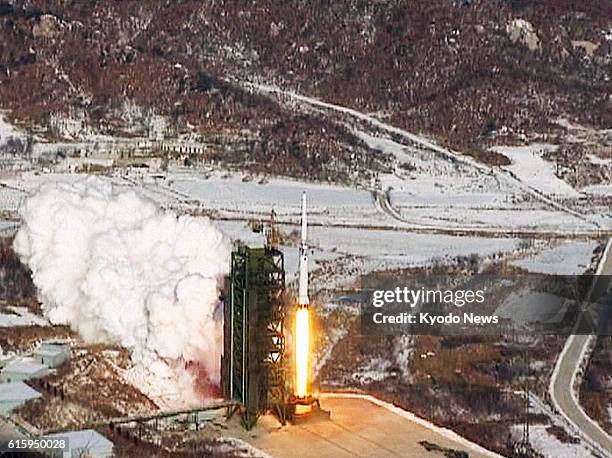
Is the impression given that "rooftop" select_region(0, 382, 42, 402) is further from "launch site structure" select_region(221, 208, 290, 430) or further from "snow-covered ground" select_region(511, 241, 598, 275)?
"snow-covered ground" select_region(511, 241, 598, 275)

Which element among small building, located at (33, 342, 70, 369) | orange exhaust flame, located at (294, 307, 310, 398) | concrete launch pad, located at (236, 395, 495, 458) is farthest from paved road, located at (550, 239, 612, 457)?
small building, located at (33, 342, 70, 369)

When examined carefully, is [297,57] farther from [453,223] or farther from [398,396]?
[398,396]

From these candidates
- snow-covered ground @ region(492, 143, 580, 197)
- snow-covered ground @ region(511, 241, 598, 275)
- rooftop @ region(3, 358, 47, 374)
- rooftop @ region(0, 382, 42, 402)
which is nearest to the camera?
rooftop @ region(0, 382, 42, 402)

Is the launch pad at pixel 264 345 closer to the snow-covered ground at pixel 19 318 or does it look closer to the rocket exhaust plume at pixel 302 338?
the rocket exhaust plume at pixel 302 338

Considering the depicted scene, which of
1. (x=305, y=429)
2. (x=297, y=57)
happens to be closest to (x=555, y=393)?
(x=305, y=429)

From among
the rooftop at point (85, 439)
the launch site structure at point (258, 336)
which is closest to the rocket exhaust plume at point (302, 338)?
the launch site structure at point (258, 336)

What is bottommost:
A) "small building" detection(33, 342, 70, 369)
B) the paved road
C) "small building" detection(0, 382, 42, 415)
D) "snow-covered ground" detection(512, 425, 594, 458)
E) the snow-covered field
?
"snow-covered ground" detection(512, 425, 594, 458)
